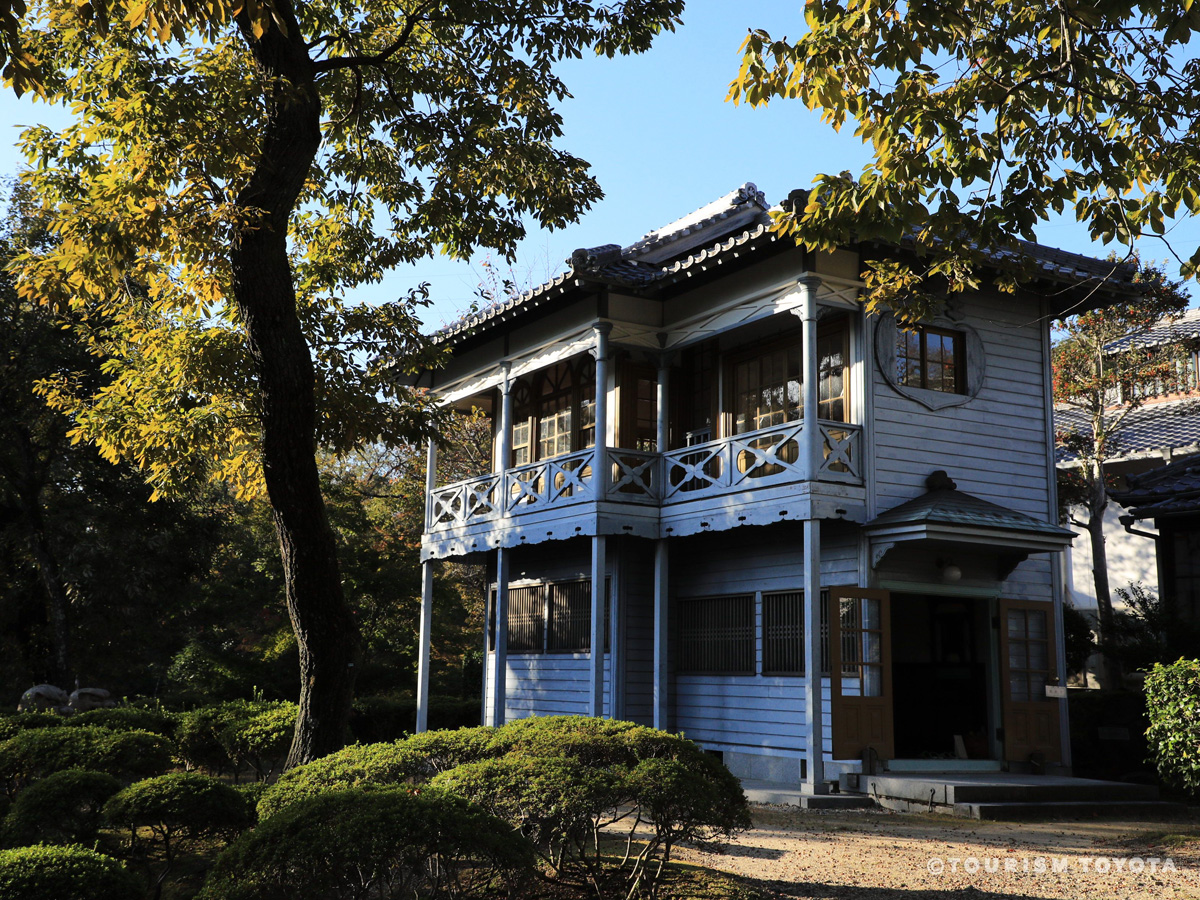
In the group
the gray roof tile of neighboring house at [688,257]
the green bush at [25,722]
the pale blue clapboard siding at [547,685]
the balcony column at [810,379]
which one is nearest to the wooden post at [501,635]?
the pale blue clapboard siding at [547,685]

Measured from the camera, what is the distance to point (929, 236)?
8070mm

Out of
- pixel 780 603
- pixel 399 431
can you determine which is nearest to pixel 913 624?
pixel 780 603

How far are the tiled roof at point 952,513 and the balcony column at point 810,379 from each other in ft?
3.55

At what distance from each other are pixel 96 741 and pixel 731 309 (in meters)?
9.28

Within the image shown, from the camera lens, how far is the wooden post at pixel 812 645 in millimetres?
13234

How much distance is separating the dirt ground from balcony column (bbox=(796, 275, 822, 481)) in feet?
13.6

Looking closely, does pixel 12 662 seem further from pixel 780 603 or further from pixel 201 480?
pixel 780 603

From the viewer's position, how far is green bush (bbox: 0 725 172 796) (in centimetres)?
954

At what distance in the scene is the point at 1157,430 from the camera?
21.6 meters

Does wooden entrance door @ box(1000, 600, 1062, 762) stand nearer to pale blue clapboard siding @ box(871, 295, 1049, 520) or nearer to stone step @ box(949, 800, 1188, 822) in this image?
pale blue clapboard siding @ box(871, 295, 1049, 520)

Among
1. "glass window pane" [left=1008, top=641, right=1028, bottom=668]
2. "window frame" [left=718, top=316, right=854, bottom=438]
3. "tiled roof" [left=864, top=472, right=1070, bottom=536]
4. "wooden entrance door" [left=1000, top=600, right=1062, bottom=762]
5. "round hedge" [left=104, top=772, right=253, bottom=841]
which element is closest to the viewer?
"round hedge" [left=104, top=772, right=253, bottom=841]

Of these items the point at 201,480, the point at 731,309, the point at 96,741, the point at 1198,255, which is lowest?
the point at 96,741

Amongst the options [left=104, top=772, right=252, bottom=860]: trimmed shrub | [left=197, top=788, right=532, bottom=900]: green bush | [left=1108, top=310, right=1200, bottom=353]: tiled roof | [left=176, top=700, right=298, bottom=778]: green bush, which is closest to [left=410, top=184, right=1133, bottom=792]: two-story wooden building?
[left=1108, top=310, right=1200, bottom=353]: tiled roof

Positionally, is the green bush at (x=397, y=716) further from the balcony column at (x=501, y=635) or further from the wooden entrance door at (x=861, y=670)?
the wooden entrance door at (x=861, y=670)
